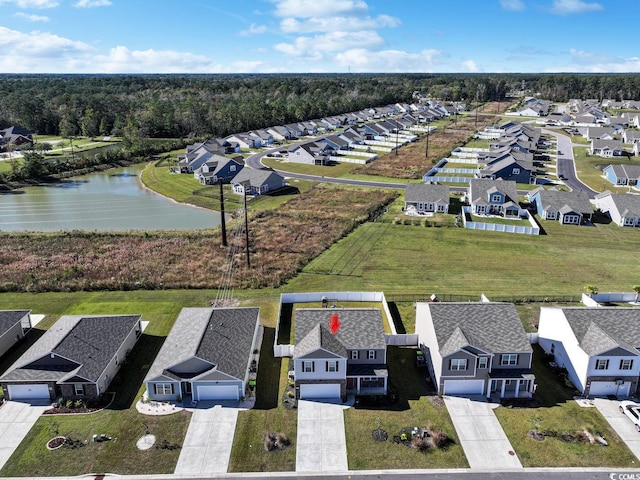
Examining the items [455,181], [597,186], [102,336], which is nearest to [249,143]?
[455,181]

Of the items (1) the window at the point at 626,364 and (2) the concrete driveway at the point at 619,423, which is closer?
(2) the concrete driveway at the point at 619,423

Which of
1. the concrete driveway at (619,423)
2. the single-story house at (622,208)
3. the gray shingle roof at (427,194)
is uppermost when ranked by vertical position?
the gray shingle roof at (427,194)

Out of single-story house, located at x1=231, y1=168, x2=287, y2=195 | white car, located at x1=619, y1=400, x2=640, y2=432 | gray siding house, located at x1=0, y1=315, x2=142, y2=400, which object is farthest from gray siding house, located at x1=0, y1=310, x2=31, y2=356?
single-story house, located at x1=231, y1=168, x2=287, y2=195

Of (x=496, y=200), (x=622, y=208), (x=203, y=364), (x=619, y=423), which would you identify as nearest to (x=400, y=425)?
(x=203, y=364)

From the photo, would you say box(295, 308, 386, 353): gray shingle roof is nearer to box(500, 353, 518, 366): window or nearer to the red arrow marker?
the red arrow marker

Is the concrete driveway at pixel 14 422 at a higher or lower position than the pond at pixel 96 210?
lower

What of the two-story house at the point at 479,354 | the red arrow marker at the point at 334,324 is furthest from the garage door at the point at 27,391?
the two-story house at the point at 479,354

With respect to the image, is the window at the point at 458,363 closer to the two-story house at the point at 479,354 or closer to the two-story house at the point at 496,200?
the two-story house at the point at 479,354
